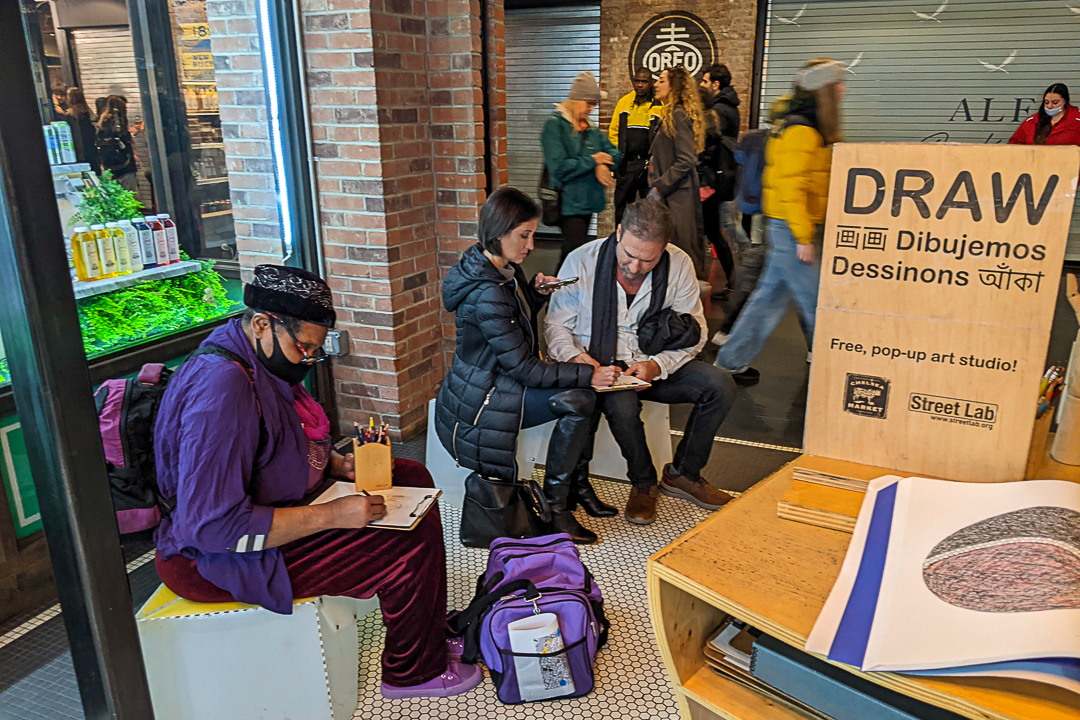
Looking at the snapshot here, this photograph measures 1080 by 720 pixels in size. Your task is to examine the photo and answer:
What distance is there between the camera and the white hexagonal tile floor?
6.89ft

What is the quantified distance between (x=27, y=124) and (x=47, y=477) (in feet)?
2.24

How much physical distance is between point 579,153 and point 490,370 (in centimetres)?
235

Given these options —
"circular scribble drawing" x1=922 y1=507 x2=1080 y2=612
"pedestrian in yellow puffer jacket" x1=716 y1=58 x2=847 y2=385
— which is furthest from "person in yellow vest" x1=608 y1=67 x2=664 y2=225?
"circular scribble drawing" x1=922 y1=507 x2=1080 y2=612

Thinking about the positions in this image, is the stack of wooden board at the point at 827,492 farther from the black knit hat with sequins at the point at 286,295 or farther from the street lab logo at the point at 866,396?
the black knit hat with sequins at the point at 286,295

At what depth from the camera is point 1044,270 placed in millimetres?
1078

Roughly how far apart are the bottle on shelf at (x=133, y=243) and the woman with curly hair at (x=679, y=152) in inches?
114

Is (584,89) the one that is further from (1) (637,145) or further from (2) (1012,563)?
(2) (1012,563)

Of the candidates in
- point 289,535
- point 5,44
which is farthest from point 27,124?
point 289,535

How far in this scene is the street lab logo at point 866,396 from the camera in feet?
4.07

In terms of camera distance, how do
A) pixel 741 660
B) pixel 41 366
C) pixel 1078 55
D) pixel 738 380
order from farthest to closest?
1. pixel 1078 55
2. pixel 738 380
3. pixel 41 366
4. pixel 741 660

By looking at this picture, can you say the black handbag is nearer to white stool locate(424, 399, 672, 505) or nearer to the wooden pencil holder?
white stool locate(424, 399, 672, 505)

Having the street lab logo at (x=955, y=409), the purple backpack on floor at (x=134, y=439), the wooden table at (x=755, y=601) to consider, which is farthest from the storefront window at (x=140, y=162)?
the street lab logo at (x=955, y=409)

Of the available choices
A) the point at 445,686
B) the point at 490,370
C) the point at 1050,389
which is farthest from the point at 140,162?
the point at 1050,389

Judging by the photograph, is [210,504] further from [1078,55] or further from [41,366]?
[1078,55]
